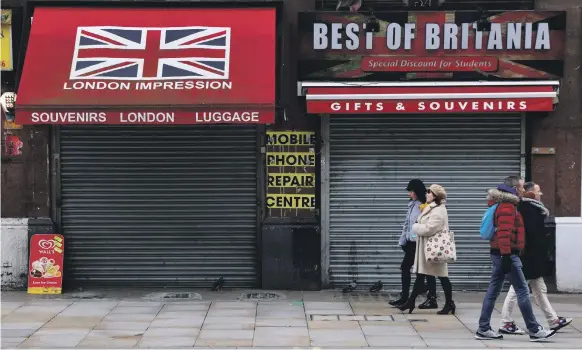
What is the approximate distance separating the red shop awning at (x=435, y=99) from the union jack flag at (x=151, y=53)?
157cm

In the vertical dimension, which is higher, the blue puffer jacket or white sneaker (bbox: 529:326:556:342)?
the blue puffer jacket

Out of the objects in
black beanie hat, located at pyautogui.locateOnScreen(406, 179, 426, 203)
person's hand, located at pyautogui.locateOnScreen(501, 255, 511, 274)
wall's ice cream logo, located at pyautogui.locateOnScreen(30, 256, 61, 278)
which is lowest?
wall's ice cream logo, located at pyautogui.locateOnScreen(30, 256, 61, 278)

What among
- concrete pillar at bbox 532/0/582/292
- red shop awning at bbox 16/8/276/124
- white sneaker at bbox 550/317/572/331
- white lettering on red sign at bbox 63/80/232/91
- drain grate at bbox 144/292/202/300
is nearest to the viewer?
white sneaker at bbox 550/317/572/331

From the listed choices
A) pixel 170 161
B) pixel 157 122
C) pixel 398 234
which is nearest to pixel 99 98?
pixel 157 122

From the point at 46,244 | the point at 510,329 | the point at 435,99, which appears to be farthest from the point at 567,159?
the point at 46,244

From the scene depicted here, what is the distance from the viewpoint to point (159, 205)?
11500 mm

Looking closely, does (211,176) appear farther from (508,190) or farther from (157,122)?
(508,190)

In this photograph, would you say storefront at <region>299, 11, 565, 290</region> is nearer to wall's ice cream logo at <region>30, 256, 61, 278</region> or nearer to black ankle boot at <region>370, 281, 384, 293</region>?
black ankle boot at <region>370, 281, 384, 293</region>

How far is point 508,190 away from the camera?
812cm

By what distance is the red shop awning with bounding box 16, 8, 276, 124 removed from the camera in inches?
397

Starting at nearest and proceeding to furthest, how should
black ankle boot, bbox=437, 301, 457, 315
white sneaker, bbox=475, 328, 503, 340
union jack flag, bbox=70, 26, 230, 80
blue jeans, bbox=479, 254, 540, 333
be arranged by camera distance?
blue jeans, bbox=479, 254, 540, 333
white sneaker, bbox=475, 328, 503, 340
black ankle boot, bbox=437, 301, 457, 315
union jack flag, bbox=70, 26, 230, 80

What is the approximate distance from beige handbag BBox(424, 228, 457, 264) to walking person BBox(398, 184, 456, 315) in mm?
69

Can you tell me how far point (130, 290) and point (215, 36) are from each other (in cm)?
422

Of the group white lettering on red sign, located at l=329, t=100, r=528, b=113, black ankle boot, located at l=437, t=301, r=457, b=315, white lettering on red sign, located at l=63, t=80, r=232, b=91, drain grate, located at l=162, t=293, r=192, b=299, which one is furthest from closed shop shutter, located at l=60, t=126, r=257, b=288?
black ankle boot, located at l=437, t=301, r=457, b=315
